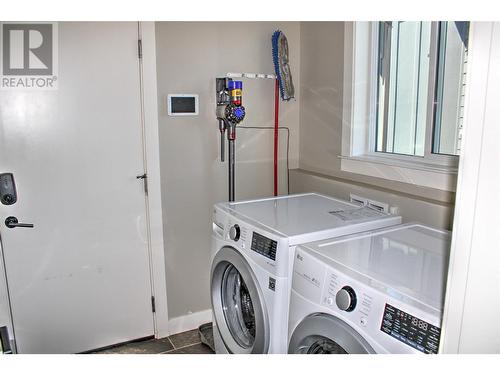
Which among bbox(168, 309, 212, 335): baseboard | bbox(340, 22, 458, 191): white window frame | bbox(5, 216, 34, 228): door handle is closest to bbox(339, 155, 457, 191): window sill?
bbox(340, 22, 458, 191): white window frame

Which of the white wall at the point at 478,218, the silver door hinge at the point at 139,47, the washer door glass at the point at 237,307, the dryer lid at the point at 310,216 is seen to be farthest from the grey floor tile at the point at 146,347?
the white wall at the point at 478,218

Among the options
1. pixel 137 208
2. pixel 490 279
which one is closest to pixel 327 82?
pixel 137 208

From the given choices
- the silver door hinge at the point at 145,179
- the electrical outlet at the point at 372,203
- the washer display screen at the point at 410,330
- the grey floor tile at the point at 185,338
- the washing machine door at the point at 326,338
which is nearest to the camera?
the washer display screen at the point at 410,330

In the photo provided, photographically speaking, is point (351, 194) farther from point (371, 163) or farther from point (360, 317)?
point (360, 317)

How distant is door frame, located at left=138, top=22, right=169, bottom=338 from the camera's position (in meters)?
2.33

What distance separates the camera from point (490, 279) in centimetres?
60

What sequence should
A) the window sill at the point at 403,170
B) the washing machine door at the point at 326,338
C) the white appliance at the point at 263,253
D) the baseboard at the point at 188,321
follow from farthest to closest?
the baseboard at the point at 188,321, the window sill at the point at 403,170, the white appliance at the point at 263,253, the washing machine door at the point at 326,338

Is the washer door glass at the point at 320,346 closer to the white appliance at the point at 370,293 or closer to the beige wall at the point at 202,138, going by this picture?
the white appliance at the point at 370,293

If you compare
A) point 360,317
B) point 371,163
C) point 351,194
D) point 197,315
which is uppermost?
point 371,163

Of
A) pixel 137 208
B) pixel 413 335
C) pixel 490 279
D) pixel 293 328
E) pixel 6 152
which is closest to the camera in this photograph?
pixel 490 279

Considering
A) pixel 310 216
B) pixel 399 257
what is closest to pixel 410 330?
pixel 399 257

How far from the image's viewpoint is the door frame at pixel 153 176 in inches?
91.6

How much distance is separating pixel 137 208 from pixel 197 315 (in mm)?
851

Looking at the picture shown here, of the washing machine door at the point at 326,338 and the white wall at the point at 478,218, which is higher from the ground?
the white wall at the point at 478,218
